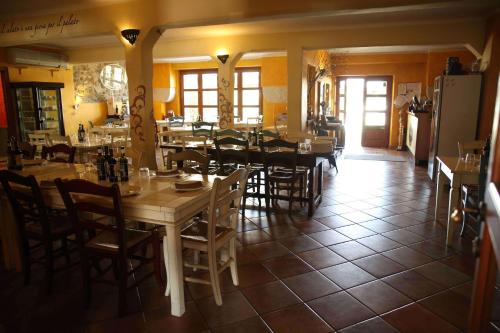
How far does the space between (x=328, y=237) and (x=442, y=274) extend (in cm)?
108

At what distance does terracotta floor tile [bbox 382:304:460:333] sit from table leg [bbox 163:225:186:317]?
1323 mm

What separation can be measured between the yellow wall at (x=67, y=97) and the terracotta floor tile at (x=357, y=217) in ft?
25.4

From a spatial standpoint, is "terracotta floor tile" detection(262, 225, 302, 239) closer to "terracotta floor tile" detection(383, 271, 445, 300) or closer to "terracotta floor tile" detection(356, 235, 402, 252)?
"terracotta floor tile" detection(356, 235, 402, 252)

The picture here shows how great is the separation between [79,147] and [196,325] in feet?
12.9

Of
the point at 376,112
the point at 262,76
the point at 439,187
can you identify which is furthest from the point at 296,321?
the point at 376,112

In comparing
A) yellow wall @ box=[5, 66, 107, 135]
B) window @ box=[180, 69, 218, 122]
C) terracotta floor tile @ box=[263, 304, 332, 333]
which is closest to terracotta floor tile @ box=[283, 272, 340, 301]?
terracotta floor tile @ box=[263, 304, 332, 333]

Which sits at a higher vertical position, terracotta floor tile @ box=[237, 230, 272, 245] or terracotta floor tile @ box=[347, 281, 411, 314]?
terracotta floor tile @ box=[237, 230, 272, 245]

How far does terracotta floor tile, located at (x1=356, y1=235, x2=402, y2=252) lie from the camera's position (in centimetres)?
337

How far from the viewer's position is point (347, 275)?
2.87 meters

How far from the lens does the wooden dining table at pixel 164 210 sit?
2217 millimetres

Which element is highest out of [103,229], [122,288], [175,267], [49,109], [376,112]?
[49,109]

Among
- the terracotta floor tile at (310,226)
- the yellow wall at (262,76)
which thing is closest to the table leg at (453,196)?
the terracotta floor tile at (310,226)

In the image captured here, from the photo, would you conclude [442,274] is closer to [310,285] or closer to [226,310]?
[310,285]

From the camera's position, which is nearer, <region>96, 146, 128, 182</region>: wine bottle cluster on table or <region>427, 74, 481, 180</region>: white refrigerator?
<region>96, 146, 128, 182</region>: wine bottle cluster on table
